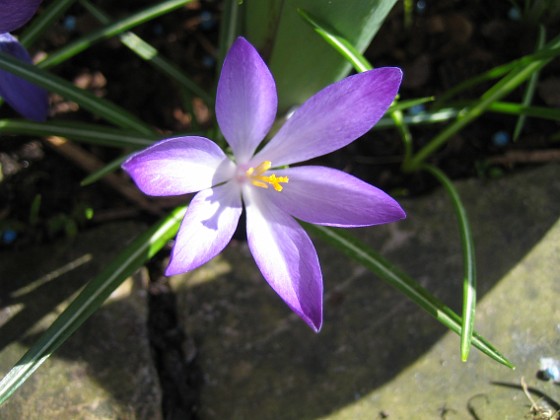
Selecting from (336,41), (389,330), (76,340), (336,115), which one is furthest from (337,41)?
(76,340)

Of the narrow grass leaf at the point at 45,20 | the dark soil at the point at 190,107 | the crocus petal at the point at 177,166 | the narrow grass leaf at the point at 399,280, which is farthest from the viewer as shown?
the dark soil at the point at 190,107

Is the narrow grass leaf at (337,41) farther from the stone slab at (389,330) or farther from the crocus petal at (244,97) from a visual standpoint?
the stone slab at (389,330)

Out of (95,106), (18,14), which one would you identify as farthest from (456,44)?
(18,14)

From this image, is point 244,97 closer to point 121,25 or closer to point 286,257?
point 286,257

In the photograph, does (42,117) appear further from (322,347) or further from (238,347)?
(322,347)

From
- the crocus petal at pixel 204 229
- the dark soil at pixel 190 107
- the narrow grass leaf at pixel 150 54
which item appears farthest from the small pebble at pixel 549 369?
the narrow grass leaf at pixel 150 54

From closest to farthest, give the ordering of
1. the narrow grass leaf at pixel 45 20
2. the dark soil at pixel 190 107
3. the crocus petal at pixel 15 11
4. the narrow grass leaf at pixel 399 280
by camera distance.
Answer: the crocus petal at pixel 15 11 < the narrow grass leaf at pixel 399 280 < the narrow grass leaf at pixel 45 20 < the dark soil at pixel 190 107
